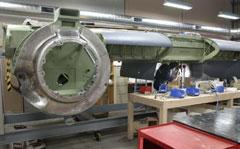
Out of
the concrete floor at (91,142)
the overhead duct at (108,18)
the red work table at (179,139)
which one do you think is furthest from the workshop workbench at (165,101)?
the overhead duct at (108,18)

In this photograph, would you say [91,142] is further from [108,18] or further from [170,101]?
[108,18]

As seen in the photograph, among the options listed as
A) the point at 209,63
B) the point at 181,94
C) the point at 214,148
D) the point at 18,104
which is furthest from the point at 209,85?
the point at 18,104

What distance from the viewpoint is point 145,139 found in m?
1.64

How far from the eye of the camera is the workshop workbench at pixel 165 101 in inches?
106

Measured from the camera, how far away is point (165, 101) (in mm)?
2689

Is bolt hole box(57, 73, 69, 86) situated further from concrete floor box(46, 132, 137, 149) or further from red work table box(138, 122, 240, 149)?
concrete floor box(46, 132, 137, 149)

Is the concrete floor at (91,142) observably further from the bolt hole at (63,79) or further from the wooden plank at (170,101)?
the bolt hole at (63,79)

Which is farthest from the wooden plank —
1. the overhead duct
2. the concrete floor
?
the overhead duct

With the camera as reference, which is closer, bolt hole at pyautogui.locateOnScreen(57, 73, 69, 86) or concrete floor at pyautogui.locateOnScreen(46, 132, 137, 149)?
bolt hole at pyautogui.locateOnScreen(57, 73, 69, 86)

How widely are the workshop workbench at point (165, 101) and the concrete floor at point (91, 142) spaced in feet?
0.61

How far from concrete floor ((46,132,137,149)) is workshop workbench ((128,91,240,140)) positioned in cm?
19

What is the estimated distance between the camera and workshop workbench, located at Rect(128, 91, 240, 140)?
2.70 meters

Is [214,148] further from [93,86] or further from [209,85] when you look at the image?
[209,85]

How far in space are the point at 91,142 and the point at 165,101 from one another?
4.43 ft
